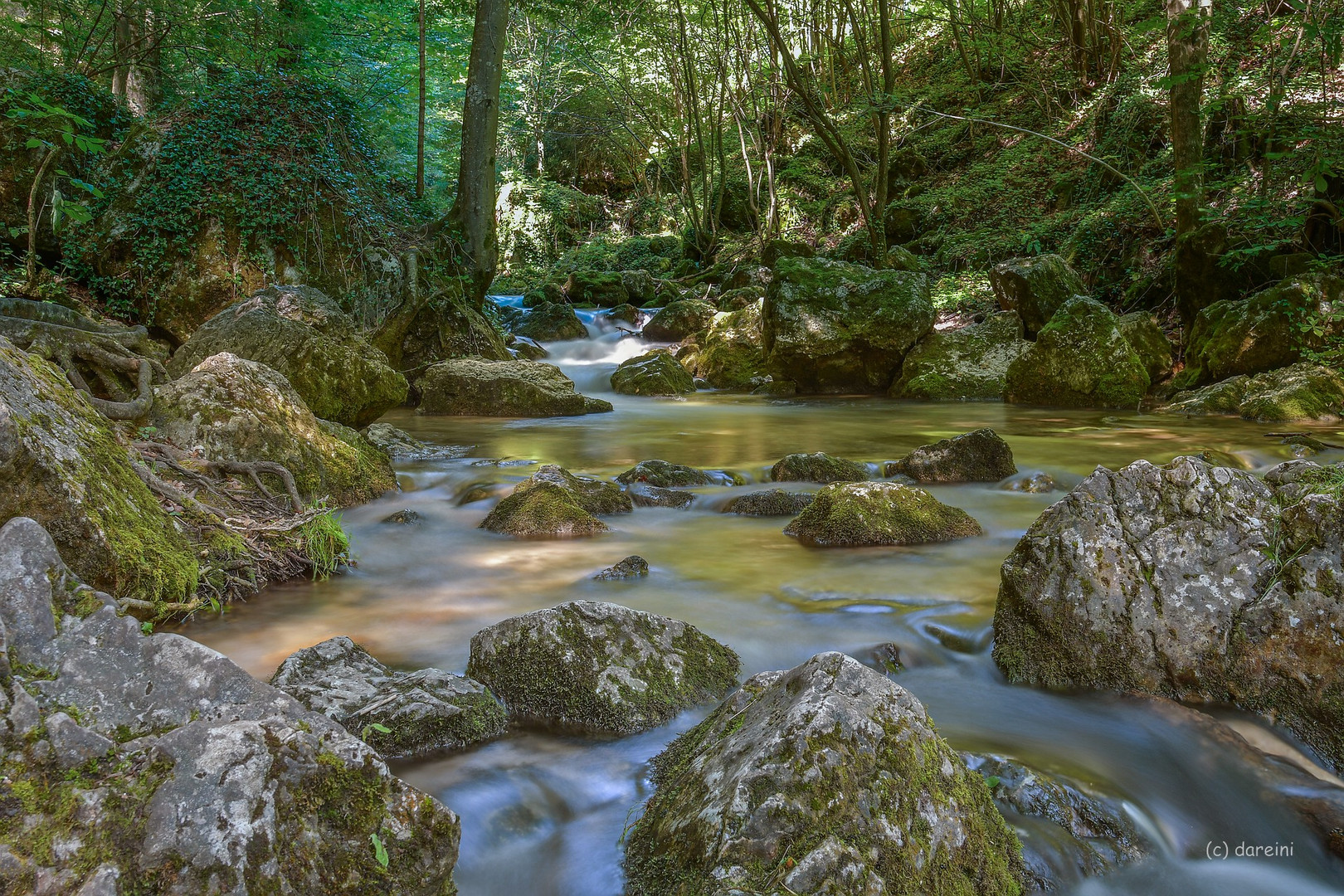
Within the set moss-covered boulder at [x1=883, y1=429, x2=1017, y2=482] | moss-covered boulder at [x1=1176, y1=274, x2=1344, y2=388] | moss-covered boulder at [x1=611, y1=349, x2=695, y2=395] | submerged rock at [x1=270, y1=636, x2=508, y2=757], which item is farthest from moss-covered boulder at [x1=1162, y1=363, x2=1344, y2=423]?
submerged rock at [x1=270, y1=636, x2=508, y2=757]

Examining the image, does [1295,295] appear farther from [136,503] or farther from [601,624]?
[136,503]

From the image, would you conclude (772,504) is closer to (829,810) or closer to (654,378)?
(829,810)

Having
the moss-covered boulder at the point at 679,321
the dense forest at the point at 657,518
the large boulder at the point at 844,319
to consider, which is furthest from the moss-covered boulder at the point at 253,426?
the moss-covered boulder at the point at 679,321

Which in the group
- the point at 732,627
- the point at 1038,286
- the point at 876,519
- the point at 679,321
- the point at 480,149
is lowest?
the point at 732,627

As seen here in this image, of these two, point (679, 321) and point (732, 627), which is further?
point (679, 321)

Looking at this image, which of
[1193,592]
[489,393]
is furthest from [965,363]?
[1193,592]

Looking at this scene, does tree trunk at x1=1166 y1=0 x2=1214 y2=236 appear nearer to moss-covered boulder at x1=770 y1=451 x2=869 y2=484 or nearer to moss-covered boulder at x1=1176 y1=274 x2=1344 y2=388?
moss-covered boulder at x1=1176 y1=274 x2=1344 y2=388

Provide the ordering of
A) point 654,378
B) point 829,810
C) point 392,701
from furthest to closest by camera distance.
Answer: point 654,378, point 392,701, point 829,810

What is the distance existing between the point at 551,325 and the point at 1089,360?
11.6 m

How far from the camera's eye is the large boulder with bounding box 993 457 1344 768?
2818 millimetres

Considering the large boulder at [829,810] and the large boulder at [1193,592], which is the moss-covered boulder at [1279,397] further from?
the large boulder at [829,810]

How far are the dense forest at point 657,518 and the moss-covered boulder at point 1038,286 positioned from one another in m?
0.05

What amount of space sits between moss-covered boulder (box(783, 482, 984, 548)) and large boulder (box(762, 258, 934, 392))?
27.1 feet

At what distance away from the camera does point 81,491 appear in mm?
3096
